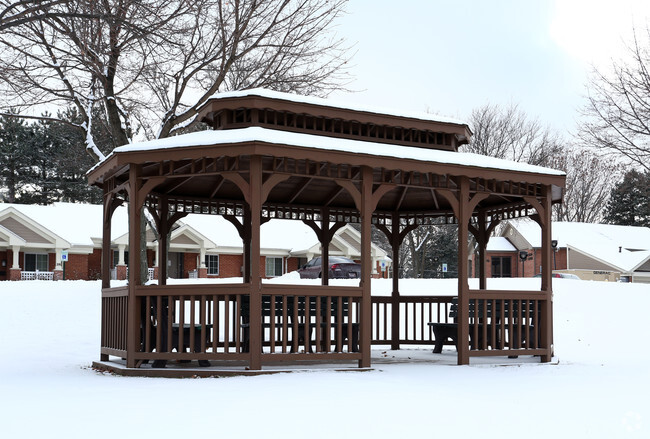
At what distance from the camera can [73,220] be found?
40.2m

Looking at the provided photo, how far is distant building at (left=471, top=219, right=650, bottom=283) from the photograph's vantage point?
47.3m

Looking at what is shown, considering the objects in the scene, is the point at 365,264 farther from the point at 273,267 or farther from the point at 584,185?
the point at 584,185

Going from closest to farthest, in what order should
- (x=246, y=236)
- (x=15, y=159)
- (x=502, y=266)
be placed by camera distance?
(x=246, y=236), (x=15, y=159), (x=502, y=266)

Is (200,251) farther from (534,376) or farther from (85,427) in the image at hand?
(85,427)

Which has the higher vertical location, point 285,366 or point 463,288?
point 463,288

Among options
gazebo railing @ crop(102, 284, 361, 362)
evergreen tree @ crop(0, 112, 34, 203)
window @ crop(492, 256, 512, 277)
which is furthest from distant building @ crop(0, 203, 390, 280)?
gazebo railing @ crop(102, 284, 361, 362)

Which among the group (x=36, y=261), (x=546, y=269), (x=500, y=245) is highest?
(x=500, y=245)

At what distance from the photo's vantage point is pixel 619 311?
2284cm

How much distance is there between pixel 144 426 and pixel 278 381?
2887 mm

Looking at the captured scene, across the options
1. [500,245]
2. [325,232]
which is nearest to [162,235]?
[325,232]

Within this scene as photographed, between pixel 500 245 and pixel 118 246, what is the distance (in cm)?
2606

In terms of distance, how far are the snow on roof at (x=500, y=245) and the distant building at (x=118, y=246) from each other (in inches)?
386

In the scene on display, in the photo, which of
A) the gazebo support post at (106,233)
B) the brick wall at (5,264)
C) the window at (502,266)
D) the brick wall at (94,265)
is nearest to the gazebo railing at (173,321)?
the gazebo support post at (106,233)

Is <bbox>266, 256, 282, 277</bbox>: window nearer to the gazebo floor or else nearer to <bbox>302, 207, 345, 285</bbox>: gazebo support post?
<bbox>302, 207, 345, 285</bbox>: gazebo support post
